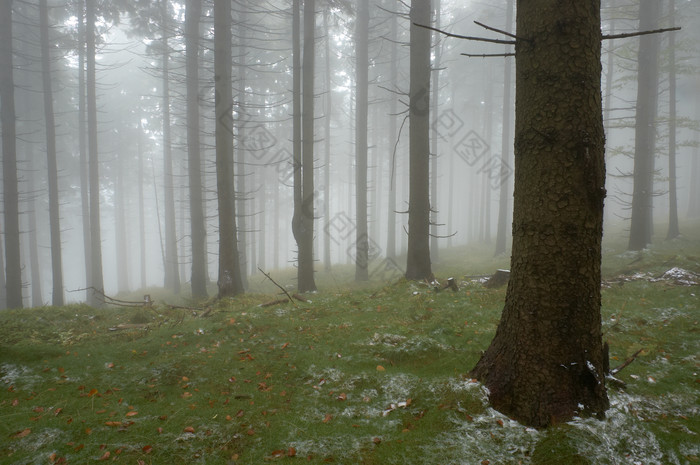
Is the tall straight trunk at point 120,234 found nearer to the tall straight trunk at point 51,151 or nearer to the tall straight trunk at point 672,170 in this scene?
the tall straight trunk at point 51,151

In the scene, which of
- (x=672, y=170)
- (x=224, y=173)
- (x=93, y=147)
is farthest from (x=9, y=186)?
(x=672, y=170)

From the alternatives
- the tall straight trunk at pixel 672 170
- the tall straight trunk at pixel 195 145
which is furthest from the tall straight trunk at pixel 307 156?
the tall straight trunk at pixel 672 170

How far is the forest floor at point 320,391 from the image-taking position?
2.83 metres

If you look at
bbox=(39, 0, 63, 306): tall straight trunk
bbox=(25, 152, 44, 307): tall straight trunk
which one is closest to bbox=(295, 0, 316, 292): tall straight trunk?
bbox=(39, 0, 63, 306): tall straight trunk

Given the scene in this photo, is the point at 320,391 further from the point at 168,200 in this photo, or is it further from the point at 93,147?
the point at 168,200

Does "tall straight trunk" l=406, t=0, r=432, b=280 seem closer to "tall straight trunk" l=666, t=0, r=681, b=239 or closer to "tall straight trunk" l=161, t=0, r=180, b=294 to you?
"tall straight trunk" l=161, t=0, r=180, b=294

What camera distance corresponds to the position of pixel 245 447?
2.95 meters

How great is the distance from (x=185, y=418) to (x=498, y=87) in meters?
32.3

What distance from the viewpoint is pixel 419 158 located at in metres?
8.88

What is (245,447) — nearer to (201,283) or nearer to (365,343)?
(365,343)

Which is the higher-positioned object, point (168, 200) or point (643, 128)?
point (643, 128)

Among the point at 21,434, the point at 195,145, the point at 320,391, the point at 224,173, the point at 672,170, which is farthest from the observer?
the point at 672,170

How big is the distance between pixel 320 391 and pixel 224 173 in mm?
7931

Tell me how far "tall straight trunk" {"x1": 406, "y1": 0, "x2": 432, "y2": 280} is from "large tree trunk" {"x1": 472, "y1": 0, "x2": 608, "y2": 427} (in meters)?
5.59
